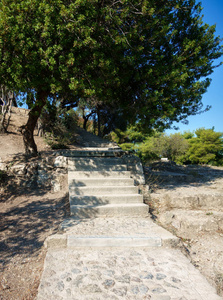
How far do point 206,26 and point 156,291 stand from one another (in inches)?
293

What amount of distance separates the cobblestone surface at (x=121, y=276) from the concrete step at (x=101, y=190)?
1902 millimetres

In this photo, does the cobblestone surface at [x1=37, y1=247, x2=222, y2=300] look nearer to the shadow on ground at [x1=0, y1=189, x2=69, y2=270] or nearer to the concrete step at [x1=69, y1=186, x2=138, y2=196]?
the shadow on ground at [x1=0, y1=189, x2=69, y2=270]

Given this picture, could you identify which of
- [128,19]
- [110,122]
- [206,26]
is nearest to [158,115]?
[128,19]

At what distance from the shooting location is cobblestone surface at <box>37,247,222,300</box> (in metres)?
2.19

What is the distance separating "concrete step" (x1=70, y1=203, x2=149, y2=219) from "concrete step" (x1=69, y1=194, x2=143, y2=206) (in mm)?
178

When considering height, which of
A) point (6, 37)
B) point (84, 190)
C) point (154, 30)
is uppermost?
point (154, 30)

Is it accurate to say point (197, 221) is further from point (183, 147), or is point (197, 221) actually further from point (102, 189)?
point (183, 147)

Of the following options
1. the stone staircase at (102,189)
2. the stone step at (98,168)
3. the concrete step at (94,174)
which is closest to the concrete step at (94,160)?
the stone staircase at (102,189)

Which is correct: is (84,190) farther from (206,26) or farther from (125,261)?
(206,26)

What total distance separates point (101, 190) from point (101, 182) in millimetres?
380

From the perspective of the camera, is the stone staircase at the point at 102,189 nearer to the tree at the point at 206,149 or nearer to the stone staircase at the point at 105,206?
the stone staircase at the point at 105,206

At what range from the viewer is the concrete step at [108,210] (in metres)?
4.21

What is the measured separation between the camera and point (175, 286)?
232cm

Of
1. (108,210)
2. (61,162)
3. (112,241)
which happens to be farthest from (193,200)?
(61,162)
